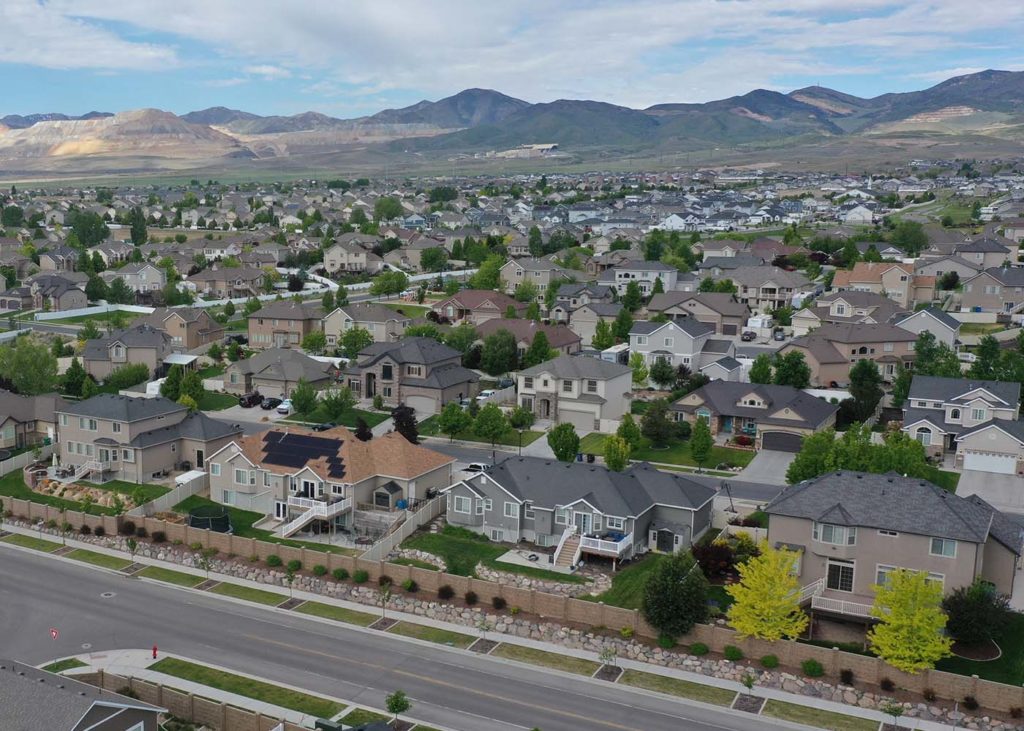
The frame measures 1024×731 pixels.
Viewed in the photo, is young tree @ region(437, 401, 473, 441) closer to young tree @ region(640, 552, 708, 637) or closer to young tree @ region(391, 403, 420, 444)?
young tree @ region(391, 403, 420, 444)

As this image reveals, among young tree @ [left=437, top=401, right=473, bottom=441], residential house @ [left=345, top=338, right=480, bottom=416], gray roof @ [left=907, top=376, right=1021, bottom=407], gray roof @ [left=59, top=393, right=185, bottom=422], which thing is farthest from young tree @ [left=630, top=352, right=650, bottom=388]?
gray roof @ [left=59, top=393, right=185, bottom=422]

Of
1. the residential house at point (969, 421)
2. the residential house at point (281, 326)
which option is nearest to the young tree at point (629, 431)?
the residential house at point (969, 421)

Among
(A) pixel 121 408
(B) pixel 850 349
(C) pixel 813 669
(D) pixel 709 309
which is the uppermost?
(D) pixel 709 309

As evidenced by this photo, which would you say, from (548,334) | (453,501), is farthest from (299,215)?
(453,501)

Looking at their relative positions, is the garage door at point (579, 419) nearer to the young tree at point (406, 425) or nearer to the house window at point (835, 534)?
the young tree at point (406, 425)

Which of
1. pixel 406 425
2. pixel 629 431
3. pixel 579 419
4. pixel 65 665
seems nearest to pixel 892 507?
pixel 629 431

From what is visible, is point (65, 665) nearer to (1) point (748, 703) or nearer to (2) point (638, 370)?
(1) point (748, 703)
